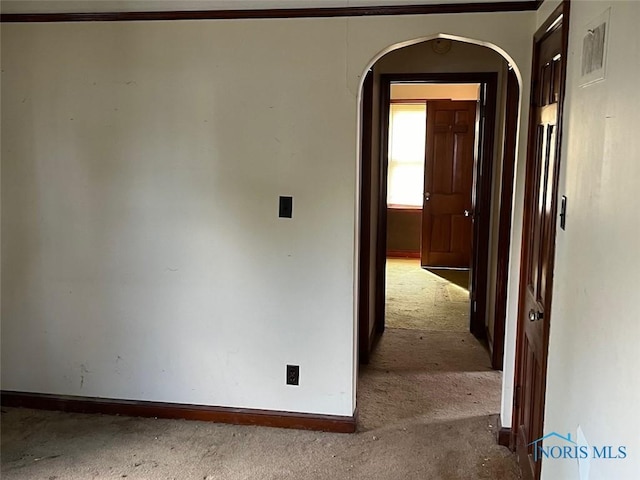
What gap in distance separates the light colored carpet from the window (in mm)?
891

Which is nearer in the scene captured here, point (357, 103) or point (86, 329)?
point (357, 103)

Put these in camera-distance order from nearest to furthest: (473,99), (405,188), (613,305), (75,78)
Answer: (613,305) < (75,78) < (473,99) < (405,188)

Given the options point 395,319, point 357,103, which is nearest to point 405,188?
point 395,319

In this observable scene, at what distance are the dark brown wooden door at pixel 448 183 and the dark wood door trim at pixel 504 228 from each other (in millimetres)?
2318

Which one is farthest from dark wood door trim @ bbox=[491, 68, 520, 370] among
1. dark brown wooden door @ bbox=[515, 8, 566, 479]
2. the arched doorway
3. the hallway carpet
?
dark brown wooden door @ bbox=[515, 8, 566, 479]

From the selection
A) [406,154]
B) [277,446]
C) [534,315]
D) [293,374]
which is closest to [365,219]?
[293,374]

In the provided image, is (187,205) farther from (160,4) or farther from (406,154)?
(406,154)

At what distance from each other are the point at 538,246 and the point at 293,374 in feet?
4.30

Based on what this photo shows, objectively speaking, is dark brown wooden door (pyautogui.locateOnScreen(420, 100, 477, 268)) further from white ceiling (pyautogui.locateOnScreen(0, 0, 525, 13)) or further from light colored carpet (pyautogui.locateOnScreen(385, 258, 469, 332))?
white ceiling (pyautogui.locateOnScreen(0, 0, 525, 13))

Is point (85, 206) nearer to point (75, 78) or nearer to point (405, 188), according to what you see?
point (75, 78)

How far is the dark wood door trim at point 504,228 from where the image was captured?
335 cm

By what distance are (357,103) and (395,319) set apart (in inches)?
100.0

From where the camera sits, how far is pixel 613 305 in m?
1.29

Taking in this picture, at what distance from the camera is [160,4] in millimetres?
2654
